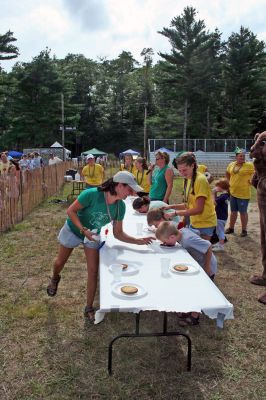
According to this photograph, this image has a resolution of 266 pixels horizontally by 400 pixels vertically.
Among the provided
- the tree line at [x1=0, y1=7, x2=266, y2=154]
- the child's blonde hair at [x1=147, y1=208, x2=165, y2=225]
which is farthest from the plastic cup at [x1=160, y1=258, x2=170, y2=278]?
the tree line at [x1=0, y1=7, x2=266, y2=154]

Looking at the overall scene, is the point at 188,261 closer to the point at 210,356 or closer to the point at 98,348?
the point at 210,356

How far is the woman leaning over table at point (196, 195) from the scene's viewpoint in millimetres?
3764

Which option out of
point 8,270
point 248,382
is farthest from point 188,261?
point 8,270

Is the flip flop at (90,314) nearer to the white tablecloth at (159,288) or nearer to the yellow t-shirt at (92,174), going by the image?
the white tablecloth at (159,288)

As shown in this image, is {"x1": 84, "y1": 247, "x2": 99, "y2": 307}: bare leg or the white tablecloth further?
{"x1": 84, "y1": 247, "x2": 99, "y2": 307}: bare leg

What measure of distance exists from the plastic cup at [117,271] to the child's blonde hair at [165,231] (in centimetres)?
67

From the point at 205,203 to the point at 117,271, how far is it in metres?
1.54

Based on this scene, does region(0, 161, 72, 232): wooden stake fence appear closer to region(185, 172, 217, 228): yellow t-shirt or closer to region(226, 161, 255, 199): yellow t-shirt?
region(226, 161, 255, 199): yellow t-shirt

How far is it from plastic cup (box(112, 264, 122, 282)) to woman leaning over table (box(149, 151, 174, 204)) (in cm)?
272

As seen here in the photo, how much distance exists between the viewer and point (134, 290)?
246 centimetres

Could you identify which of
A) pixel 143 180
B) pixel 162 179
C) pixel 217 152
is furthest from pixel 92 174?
pixel 217 152

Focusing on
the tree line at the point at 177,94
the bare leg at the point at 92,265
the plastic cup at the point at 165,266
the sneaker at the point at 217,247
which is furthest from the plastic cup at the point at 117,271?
the tree line at the point at 177,94

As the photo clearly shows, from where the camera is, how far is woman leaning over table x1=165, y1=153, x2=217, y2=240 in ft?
12.3

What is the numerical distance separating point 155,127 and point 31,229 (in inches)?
1684
